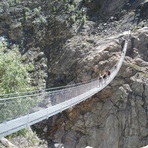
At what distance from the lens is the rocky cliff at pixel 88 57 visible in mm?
14797

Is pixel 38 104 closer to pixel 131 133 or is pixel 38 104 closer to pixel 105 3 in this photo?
pixel 131 133

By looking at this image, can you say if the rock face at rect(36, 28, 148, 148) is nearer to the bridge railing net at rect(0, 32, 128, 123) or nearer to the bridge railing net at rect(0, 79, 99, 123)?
the bridge railing net at rect(0, 32, 128, 123)

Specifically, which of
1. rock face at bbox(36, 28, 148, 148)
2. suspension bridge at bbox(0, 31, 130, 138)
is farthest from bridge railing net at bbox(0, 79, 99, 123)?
rock face at bbox(36, 28, 148, 148)

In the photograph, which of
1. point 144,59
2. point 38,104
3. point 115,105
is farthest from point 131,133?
point 38,104

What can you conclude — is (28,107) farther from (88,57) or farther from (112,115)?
(88,57)

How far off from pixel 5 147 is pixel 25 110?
5.74 feet

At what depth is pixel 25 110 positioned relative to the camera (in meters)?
6.57

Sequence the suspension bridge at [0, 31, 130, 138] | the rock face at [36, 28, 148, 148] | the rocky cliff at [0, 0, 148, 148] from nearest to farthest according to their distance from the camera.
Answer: the suspension bridge at [0, 31, 130, 138] → the rock face at [36, 28, 148, 148] → the rocky cliff at [0, 0, 148, 148]

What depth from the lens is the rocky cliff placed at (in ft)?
48.5

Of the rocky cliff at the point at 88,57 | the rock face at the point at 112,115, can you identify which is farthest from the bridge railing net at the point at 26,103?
the rocky cliff at the point at 88,57

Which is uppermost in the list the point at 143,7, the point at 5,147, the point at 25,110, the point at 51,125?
the point at 143,7

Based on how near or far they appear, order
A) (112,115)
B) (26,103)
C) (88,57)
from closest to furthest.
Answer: (26,103)
(112,115)
(88,57)

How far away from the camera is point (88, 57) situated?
17.5m

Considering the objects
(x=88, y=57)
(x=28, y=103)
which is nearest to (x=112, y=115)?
(x=88, y=57)
